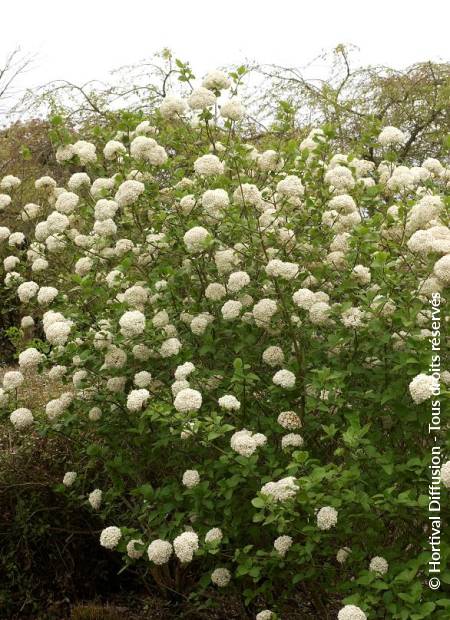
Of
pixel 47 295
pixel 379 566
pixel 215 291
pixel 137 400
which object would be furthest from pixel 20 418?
pixel 379 566

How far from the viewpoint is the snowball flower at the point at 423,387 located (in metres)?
2.99

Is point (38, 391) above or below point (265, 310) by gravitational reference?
below

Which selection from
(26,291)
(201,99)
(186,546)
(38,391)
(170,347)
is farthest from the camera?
(38,391)

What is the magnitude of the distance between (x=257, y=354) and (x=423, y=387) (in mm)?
1021

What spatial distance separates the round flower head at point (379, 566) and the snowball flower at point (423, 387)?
25.6 inches

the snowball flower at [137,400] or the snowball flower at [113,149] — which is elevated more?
the snowball flower at [113,149]

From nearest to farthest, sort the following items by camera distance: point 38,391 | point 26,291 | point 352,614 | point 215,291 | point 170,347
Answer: point 352,614, point 170,347, point 215,291, point 26,291, point 38,391

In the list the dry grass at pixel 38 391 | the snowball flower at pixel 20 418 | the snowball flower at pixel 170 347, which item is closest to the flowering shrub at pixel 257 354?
the snowball flower at pixel 170 347

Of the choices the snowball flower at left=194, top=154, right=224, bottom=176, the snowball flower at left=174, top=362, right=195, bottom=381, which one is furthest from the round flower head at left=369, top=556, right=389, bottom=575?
the snowball flower at left=194, top=154, right=224, bottom=176

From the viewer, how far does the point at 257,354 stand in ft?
12.6

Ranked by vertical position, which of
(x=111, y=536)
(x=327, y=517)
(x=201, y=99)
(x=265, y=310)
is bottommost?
(x=111, y=536)

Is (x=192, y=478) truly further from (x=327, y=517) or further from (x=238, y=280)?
(x=238, y=280)

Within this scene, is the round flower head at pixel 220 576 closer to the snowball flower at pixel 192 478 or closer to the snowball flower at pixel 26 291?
the snowball flower at pixel 192 478

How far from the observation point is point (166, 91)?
932 centimetres
